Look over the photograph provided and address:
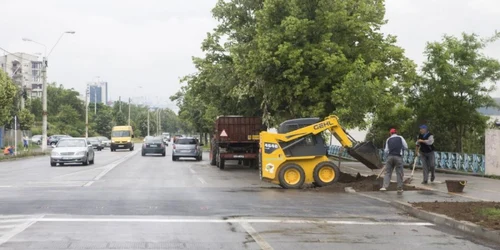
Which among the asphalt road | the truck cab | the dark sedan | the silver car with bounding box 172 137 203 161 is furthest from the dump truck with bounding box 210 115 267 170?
the truck cab

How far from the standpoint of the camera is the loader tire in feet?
64.9

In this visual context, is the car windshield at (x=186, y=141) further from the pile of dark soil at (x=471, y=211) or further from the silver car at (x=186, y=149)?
the pile of dark soil at (x=471, y=211)

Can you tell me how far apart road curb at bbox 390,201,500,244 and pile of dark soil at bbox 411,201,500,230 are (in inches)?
6.5

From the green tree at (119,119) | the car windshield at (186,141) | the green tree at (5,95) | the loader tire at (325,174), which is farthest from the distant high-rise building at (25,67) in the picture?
the loader tire at (325,174)

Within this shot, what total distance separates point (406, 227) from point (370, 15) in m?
17.5

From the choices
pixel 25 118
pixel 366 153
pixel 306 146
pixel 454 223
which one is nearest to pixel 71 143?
pixel 306 146

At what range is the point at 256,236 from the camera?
32.8 feet

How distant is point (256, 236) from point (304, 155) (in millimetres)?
10007

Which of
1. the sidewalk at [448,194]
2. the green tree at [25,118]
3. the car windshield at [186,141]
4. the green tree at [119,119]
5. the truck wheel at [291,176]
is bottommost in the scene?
the sidewalk at [448,194]

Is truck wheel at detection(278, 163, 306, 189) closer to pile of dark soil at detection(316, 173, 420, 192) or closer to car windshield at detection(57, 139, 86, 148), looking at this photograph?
pile of dark soil at detection(316, 173, 420, 192)

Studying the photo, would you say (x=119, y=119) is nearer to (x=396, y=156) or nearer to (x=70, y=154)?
(x=70, y=154)

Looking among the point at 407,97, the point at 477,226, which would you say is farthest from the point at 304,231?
the point at 407,97

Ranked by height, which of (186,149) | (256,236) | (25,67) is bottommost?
(256,236)

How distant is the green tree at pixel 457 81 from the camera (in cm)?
2692
